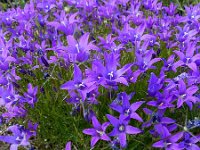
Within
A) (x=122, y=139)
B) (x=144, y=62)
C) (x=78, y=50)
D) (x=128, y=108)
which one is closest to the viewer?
(x=122, y=139)

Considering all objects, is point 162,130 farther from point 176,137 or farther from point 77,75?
point 77,75

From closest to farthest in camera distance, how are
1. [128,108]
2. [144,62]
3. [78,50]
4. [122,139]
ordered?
1. [122,139]
2. [128,108]
3. [78,50]
4. [144,62]

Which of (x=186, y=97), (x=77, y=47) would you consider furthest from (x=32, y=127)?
(x=186, y=97)

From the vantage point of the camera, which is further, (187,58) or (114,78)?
(187,58)

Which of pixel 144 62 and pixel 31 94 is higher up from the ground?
pixel 144 62

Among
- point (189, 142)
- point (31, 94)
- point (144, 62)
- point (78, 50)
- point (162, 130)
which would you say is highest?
point (78, 50)

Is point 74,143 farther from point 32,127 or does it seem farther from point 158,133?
point 158,133

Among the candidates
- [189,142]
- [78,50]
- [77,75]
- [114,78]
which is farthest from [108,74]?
[189,142]

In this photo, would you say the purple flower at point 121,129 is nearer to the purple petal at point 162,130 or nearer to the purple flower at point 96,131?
the purple flower at point 96,131

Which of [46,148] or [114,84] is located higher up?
[114,84]
